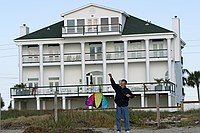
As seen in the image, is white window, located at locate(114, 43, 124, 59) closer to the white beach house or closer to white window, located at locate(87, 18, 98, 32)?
the white beach house

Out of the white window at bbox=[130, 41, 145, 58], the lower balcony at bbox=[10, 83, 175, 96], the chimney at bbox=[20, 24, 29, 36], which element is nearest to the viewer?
the lower balcony at bbox=[10, 83, 175, 96]

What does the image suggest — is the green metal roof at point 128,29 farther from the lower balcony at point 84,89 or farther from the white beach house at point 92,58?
the lower balcony at point 84,89

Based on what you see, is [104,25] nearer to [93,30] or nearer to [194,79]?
[93,30]

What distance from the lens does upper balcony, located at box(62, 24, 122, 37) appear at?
65312 millimetres

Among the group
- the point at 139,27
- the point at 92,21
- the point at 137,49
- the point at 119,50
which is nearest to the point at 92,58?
the point at 119,50

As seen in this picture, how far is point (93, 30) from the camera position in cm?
6562

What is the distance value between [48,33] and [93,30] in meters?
6.36

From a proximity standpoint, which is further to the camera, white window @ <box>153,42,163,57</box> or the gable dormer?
the gable dormer

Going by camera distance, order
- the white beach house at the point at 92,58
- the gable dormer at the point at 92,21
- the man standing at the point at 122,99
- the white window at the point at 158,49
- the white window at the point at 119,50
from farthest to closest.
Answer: the white window at the point at 119,50
the gable dormer at the point at 92,21
the white window at the point at 158,49
the white beach house at the point at 92,58
the man standing at the point at 122,99

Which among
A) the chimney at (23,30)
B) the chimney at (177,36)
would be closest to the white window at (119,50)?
the chimney at (177,36)

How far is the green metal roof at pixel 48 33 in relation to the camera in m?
67.9

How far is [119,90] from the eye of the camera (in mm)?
18328

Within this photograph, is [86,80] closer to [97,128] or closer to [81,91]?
[81,91]

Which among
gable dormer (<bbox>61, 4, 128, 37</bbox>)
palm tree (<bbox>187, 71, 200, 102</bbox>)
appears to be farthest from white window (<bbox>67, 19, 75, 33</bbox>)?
palm tree (<bbox>187, 71, 200, 102</bbox>)
